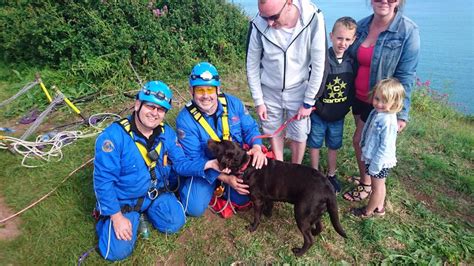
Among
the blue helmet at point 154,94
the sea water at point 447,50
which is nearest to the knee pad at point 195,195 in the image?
the blue helmet at point 154,94

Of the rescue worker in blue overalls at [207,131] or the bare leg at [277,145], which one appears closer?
the rescue worker in blue overalls at [207,131]

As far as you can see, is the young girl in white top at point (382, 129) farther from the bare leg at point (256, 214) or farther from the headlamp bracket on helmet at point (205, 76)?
the headlamp bracket on helmet at point (205, 76)

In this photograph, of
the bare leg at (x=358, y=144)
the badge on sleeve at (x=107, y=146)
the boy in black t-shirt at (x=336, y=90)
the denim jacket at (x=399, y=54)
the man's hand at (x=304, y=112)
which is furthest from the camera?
the bare leg at (x=358, y=144)

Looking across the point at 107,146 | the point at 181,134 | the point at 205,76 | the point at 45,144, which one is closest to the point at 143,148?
the point at 107,146

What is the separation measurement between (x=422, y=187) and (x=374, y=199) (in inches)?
51.1

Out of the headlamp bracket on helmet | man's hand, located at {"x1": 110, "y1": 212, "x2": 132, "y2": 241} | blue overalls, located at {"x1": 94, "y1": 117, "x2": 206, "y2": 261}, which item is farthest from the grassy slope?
the headlamp bracket on helmet

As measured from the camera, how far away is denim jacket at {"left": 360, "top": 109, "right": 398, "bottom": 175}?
134 inches

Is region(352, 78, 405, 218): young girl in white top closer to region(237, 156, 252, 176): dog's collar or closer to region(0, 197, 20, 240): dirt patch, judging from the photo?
region(237, 156, 252, 176): dog's collar

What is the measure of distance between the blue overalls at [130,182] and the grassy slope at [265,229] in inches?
7.0

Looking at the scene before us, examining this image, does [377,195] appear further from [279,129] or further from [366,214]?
[279,129]

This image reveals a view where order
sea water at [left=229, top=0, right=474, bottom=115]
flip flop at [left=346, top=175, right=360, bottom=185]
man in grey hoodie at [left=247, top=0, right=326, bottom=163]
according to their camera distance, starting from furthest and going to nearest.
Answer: sea water at [left=229, top=0, right=474, bottom=115] < flip flop at [left=346, top=175, right=360, bottom=185] < man in grey hoodie at [left=247, top=0, right=326, bottom=163]

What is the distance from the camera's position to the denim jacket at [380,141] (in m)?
3.39

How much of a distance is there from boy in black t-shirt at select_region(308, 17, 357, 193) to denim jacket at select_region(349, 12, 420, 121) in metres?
0.29

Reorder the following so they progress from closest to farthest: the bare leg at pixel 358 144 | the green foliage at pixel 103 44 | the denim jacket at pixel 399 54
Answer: the denim jacket at pixel 399 54 → the bare leg at pixel 358 144 → the green foliage at pixel 103 44
